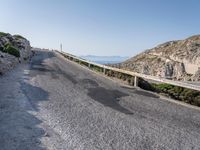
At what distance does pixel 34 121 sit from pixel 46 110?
136 cm

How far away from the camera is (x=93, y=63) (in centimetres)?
2761

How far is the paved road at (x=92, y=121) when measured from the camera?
738cm

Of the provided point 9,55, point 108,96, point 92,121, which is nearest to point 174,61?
point 9,55

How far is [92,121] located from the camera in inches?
363

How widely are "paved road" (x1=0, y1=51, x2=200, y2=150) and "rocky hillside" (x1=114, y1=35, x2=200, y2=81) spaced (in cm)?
4741

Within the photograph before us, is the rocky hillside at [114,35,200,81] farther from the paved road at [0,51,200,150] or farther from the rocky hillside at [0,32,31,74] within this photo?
the paved road at [0,51,200,150]

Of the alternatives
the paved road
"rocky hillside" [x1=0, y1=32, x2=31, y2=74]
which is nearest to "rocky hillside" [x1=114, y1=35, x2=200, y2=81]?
"rocky hillside" [x1=0, y1=32, x2=31, y2=74]

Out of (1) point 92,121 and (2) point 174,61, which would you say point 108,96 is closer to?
(1) point 92,121

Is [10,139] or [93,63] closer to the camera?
[10,139]

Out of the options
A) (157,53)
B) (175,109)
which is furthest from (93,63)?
(157,53)

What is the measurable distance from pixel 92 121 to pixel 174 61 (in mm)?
60984

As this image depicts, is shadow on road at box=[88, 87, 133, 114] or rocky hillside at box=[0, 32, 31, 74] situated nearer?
shadow on road at box=[88, 87, 133, 114]

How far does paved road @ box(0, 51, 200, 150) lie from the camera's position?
7383 mm

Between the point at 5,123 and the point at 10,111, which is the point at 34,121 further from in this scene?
the point at 10,111
